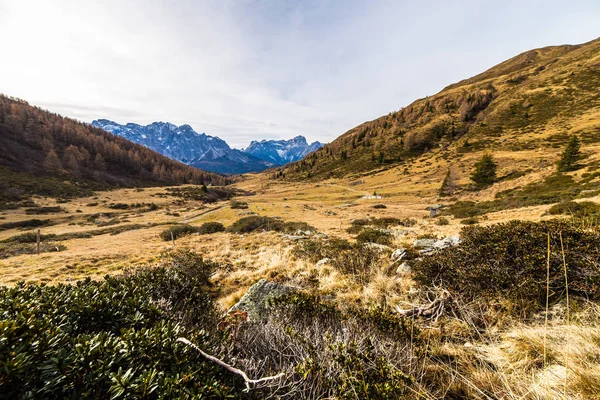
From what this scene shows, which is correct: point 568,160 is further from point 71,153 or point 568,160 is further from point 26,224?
point 71,153

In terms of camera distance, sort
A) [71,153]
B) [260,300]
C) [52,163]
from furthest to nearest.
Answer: [71,153] < [52,163] < [260,300]

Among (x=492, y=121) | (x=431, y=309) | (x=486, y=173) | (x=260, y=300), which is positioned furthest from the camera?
(x=492, y=121)

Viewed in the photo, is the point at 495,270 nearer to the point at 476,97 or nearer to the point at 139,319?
the point at 139,319

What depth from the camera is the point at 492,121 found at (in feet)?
308

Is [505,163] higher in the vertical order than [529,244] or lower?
lower

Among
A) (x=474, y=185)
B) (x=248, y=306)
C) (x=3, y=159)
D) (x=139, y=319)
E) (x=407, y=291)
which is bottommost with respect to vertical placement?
(x=474, y=185)

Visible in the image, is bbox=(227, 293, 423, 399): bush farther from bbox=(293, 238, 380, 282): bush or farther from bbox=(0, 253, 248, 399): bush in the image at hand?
bbox=(293, 238, 380, 282): bush

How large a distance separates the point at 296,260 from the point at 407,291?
5.10 metres

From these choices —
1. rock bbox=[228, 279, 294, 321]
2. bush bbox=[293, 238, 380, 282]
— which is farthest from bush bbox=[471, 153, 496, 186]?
rock bbox=[228, 279, 294, 321]

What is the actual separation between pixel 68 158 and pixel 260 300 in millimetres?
162955

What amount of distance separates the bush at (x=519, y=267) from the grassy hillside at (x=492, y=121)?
6920 centimetres

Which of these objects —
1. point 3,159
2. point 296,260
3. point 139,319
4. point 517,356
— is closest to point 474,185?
point 296,260

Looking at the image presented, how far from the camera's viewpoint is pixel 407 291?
223 inches

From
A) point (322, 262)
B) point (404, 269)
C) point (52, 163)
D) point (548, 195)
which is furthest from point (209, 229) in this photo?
point (52, 163)
